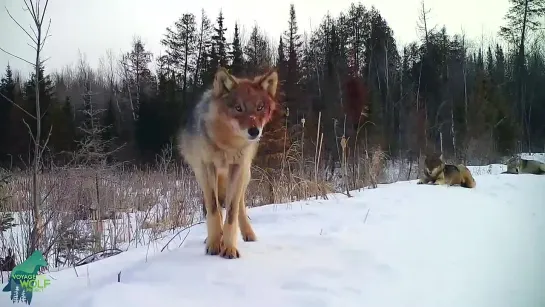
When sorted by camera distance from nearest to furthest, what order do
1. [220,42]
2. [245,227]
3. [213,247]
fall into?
[213,247]
[245,227]
[220,42]

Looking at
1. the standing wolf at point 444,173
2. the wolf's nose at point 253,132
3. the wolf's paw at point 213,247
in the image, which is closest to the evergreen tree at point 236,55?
the wolf's nose at point 253,132

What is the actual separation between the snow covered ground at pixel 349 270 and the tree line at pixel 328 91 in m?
0.70

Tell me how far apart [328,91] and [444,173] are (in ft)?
13.4

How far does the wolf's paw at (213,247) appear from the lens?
2.77 meters

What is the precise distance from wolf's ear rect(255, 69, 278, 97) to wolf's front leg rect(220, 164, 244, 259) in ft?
2.08

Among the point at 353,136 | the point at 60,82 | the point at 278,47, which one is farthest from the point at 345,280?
the point at 353,136

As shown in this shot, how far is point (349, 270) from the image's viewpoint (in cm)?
224

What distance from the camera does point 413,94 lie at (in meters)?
14.2

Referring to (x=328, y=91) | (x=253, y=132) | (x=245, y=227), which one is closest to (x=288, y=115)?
(x=328, y=91)

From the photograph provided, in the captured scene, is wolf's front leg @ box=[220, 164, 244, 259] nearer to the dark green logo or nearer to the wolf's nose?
the wolf's nose

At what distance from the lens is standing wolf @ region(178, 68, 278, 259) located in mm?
2746

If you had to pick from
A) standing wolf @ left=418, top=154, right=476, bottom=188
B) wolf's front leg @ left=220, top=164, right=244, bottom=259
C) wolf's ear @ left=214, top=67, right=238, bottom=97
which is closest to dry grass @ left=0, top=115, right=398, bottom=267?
standing wolf @ left=418, top=154, right=476, bottom=188

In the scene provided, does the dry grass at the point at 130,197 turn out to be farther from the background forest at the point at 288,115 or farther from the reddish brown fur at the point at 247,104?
the reddish brown fur at the point at 247,104

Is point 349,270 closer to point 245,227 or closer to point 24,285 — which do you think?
point 245,227
